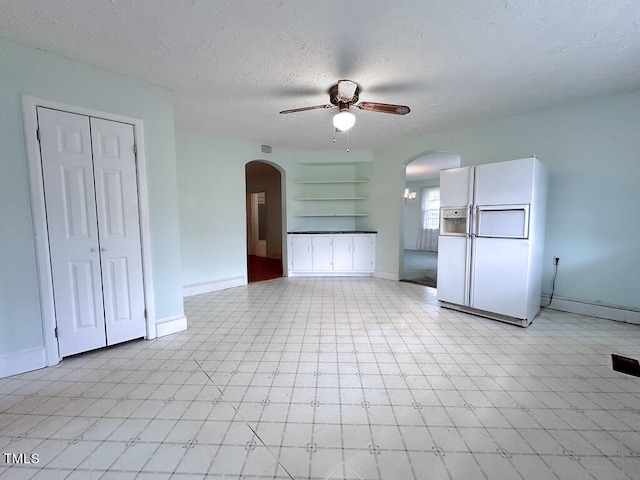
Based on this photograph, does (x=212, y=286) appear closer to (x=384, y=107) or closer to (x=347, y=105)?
(x=347, y=105)

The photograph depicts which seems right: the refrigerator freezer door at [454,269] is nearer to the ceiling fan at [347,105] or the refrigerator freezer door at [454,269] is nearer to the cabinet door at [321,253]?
the ceiling fan at [347,105]

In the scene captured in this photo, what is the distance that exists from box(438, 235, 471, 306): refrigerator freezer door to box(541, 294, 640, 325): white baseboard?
1.26 m

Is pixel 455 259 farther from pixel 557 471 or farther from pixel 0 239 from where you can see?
pixel 0 239

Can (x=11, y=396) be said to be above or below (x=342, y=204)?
below

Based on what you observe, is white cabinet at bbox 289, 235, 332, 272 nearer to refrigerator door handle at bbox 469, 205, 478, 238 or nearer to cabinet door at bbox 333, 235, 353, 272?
cabinet door at bbox 333, 235, 353, 272

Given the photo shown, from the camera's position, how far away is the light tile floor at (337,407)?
1.34 m

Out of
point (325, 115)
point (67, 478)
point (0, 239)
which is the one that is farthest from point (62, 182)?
point (325, 115)

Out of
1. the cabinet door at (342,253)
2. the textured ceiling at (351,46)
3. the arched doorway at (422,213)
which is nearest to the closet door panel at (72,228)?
the textured ceiling at (351,46)

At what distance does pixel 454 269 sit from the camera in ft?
11.6

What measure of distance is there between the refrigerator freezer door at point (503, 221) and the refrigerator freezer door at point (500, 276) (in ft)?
0.25

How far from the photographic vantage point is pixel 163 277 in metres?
2.89

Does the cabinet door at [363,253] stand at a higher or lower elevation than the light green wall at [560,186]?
lower

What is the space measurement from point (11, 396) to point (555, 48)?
488 centimetres

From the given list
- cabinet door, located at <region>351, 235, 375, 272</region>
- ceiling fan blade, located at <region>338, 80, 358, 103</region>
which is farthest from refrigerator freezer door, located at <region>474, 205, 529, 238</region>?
cabinet door, located at <region>351, 235, 375, 272</region>
